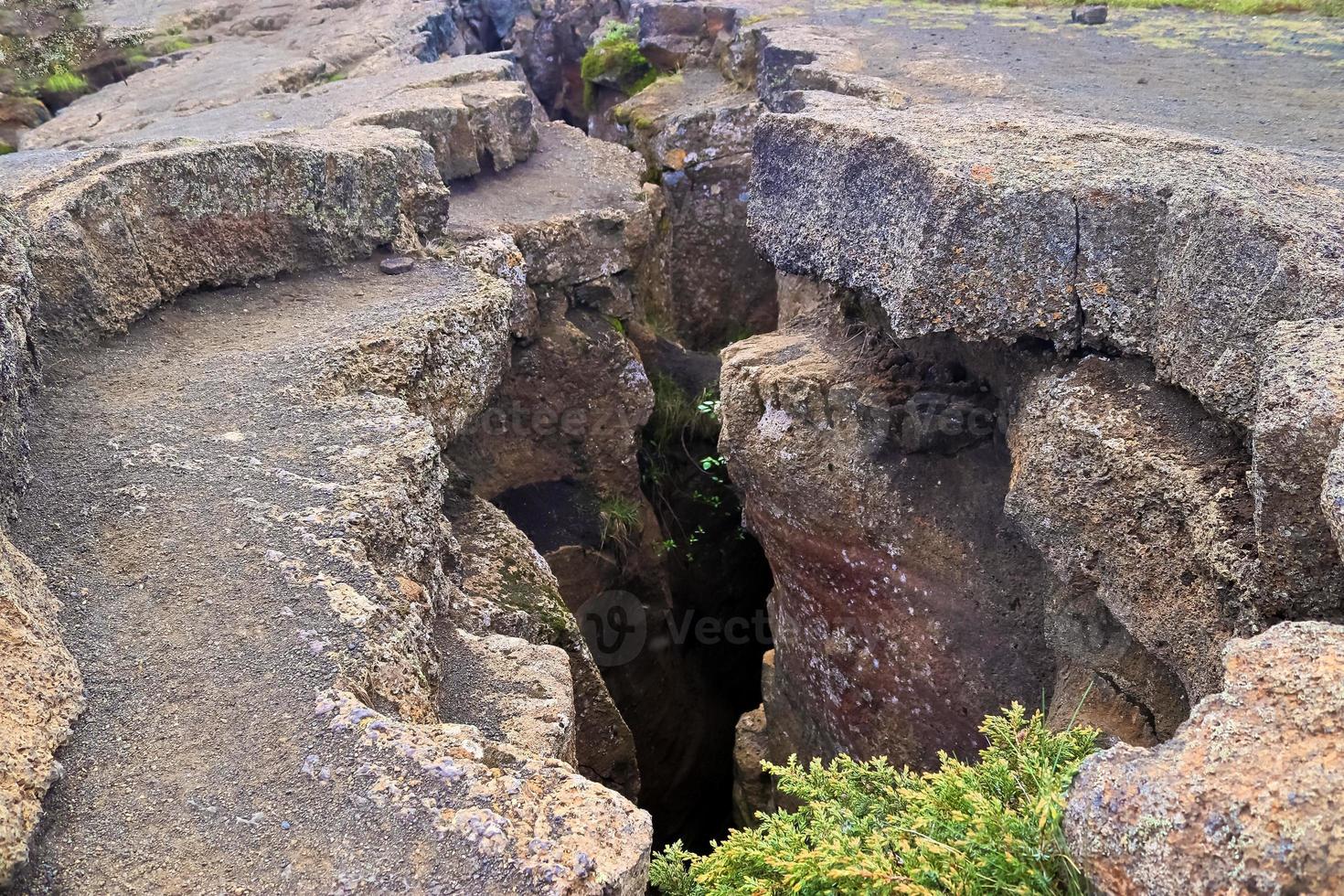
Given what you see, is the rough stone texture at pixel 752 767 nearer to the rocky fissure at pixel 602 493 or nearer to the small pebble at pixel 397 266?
the rocky fissure at pixel 602 493

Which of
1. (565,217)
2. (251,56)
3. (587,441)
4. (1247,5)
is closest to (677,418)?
(587,441)

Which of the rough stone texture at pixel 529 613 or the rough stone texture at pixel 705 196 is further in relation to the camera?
the rough stone texture at pixel 705 196

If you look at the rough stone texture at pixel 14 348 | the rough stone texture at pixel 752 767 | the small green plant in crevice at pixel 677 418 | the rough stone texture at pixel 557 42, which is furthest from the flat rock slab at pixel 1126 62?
the rough stone texture at pixel 557 42

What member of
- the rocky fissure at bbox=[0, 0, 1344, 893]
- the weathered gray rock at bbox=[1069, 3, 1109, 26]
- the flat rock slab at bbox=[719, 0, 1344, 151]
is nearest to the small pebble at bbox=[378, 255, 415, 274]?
the rocky fissure at bbox=[0, 0, 1344, 893]

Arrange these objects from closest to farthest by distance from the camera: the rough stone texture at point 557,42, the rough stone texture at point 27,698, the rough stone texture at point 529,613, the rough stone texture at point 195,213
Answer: the rough stone texture at point 27,698 < the rough stone texture at point 195,213 < the rough stone texture at point 529,613 < the rough stone texture at point 557,42

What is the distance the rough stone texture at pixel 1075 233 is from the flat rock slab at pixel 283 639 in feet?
4.46

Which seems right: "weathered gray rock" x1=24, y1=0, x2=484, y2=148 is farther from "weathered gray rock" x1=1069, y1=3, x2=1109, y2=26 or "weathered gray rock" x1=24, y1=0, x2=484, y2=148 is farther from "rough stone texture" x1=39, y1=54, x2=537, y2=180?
"weathered gray rock" x1=1069, y1=3, x2=1109, y2=26

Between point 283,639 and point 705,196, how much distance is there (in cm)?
584

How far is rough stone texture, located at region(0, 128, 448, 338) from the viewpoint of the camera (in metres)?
3.12

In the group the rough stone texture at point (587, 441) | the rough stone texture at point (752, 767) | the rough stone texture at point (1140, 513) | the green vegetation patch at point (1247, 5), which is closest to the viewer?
the rough stone texture at point (1140, 513)

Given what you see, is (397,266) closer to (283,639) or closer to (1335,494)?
(283,639)

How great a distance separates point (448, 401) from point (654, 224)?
3.45 meters

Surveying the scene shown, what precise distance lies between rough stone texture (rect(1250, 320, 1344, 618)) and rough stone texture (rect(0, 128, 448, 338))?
3.00m

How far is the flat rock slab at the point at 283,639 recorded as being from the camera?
1.74 meters
